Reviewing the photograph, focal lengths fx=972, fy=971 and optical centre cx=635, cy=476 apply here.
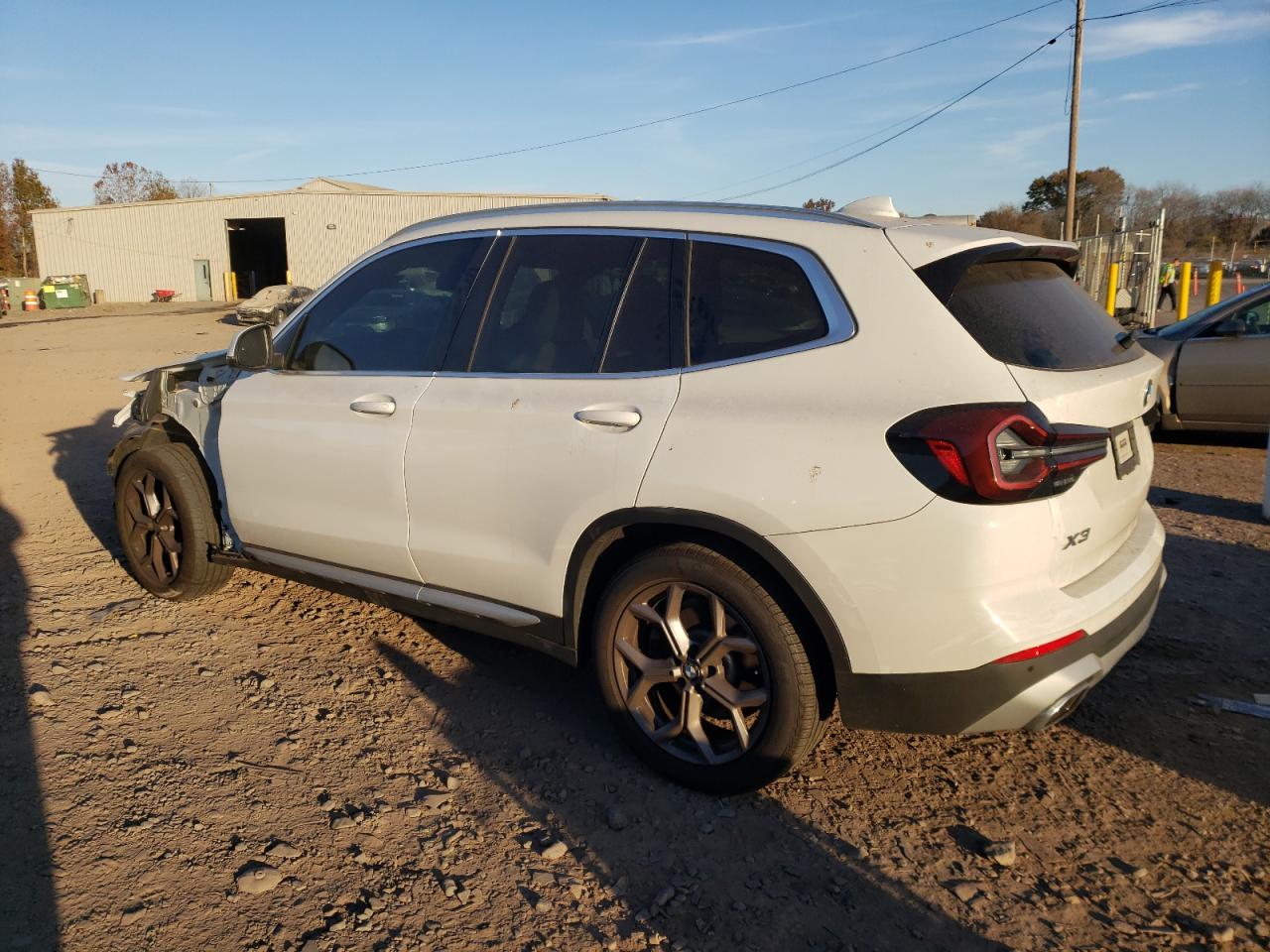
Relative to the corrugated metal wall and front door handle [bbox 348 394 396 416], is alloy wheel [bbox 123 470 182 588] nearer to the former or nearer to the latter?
front door handle [bbox 348 394 396 416]

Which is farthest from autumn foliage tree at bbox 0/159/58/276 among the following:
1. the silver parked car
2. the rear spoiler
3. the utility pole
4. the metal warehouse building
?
the rear spoiler

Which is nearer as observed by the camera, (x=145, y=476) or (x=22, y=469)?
(x=145, y=476)

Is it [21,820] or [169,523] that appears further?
[169,523]

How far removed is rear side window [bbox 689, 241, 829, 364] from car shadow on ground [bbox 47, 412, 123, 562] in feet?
14.2

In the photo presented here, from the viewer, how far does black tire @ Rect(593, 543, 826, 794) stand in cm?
295

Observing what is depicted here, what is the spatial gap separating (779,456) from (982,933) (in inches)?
A: 54.6

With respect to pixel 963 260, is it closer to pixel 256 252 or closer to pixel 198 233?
pixel 198 233

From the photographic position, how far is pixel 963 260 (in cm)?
289

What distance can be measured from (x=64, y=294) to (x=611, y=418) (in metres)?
45.5

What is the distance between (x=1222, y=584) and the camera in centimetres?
512

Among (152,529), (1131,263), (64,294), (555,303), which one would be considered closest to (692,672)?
(555,303)

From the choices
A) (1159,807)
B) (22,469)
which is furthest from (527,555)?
(22,469)

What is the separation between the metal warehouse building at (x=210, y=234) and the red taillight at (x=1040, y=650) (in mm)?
41443

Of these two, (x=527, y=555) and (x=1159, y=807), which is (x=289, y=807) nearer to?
(x=527, y=555)
